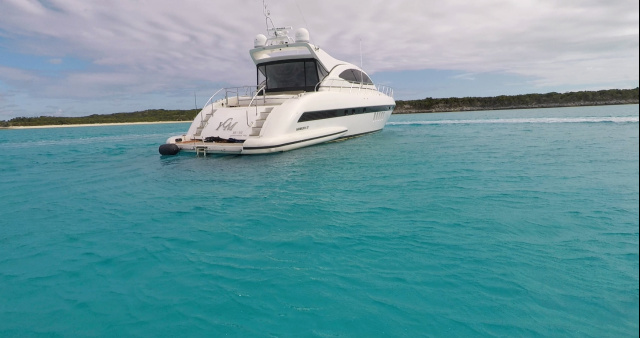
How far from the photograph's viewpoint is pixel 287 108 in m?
11.7

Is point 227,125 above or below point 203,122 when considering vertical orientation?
below

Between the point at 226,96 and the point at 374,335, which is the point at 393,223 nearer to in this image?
the point at 374,335

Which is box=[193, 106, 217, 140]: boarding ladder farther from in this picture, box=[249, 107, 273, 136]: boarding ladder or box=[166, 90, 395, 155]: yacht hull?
box=[249, 107, 273, 136]: boarding ladder

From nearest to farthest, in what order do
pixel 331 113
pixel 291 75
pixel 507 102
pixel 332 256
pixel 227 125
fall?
pixel 332 256, pixel 227 125, pixel 331 113, pixel 291 75, pixel 507 102

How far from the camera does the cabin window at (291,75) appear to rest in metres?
14.7

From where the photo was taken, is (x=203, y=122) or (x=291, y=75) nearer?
(x=203, y=122)

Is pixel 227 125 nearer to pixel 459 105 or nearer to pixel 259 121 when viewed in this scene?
pixel 259 121

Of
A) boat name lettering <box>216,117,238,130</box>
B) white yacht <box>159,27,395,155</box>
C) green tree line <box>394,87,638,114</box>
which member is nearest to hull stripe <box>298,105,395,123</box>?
white yacht <box>159,27,395,155</box>

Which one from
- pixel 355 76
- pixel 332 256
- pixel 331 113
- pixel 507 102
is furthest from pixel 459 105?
pixel 332 256

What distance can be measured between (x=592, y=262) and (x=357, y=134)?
43.2 feet

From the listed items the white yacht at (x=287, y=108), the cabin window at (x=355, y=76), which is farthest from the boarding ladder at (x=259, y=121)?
the cabin window at (x=355, y=76)

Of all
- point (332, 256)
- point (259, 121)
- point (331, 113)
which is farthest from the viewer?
point (331, 113)

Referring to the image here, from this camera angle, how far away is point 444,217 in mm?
4969

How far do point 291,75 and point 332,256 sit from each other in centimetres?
1233
